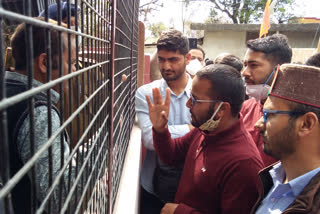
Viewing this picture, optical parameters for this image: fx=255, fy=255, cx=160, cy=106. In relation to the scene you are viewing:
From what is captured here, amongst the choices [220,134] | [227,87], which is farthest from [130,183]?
Result: [227,87]

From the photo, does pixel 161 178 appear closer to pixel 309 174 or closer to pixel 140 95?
pixel 140 95

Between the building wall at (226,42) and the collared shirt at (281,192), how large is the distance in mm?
11487

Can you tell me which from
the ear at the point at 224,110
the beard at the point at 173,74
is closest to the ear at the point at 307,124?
the ear at the point at 224,110

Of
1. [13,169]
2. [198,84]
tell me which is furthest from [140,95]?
[13,169]

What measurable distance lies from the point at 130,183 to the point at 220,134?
2.78 ft

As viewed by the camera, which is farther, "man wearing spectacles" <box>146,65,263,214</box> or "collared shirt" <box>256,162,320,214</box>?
"man wearing spectacles" <box>146,65,263,214</box>

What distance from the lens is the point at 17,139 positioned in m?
0.75

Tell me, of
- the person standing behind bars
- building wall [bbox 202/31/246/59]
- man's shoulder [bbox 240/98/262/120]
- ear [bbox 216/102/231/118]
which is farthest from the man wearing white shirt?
building wall [bbox 202/31/246/59]

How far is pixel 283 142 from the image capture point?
1.34 m

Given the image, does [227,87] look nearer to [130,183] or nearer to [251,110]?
[251,110]

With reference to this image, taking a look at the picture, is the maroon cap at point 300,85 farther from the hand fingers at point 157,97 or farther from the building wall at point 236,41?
the building wall at point 236,41

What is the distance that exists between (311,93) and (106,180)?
1.22 m

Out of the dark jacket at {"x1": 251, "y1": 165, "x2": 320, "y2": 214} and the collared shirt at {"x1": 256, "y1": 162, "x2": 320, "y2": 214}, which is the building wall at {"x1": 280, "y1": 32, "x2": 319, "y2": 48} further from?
the dark jacket at {"x1": 251, "y1": 165, "x2": 320, "y2": 214}

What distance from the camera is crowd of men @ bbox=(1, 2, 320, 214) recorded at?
0.80m
